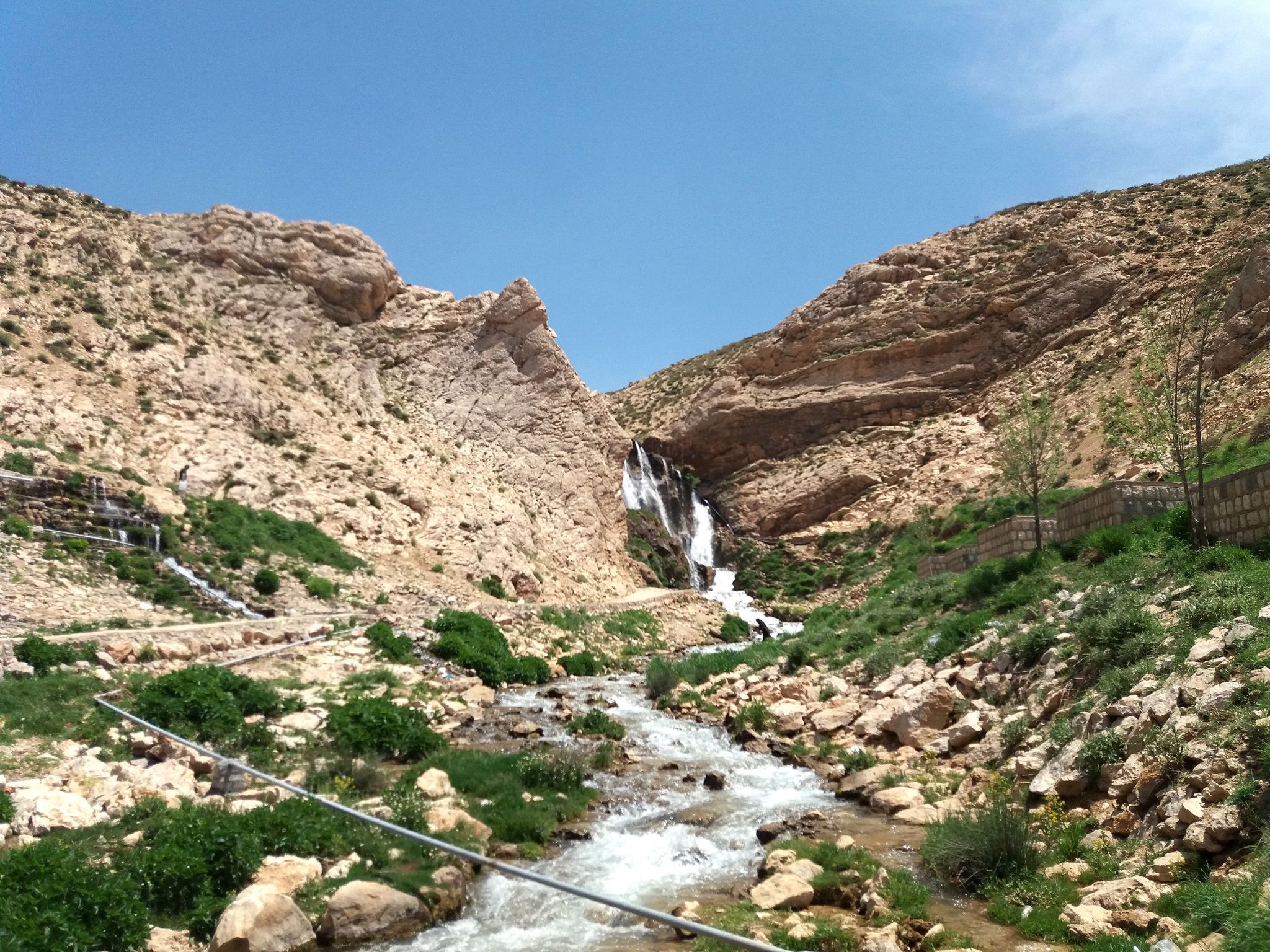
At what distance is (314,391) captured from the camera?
3350 centimetres

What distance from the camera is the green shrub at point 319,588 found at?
2194 cm

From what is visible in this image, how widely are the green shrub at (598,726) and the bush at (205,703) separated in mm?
4489

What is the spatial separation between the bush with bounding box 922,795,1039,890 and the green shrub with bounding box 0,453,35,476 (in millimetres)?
22337

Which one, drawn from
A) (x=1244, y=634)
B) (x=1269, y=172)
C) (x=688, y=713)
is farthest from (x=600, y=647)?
(x=1269, y=172)

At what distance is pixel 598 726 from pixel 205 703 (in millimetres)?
5909

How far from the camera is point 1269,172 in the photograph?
4697 cm

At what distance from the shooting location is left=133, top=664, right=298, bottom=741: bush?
1073cm

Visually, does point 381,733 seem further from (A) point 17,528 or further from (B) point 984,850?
(A) point 17,528

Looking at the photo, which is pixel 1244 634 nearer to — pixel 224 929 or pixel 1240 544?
pixel 1240 544

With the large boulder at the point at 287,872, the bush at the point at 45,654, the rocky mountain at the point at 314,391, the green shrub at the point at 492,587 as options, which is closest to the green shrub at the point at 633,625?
the green shrub at the point at 492,587

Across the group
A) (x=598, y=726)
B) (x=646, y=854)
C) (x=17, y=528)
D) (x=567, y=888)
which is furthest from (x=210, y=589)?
(x=567, y=888)

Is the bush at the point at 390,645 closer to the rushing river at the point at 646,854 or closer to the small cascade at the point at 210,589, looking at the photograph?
the small cascade at the point at 210,589

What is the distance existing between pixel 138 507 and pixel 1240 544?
23678 mm

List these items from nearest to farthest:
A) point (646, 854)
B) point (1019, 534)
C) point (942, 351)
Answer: point (646, 854) → point (1019, 534) → point (942, 351)
